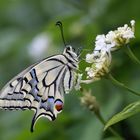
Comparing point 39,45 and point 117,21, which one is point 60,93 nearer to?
point 117,21

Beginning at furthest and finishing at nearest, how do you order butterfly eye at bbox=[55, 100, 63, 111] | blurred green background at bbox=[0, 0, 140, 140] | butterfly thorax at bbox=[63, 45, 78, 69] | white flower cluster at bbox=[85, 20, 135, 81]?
blurred green background at bbox=[0, 0, 140, 140], butterfly thorax at bbox=[63, 45, 78, 69], butterfly eye at bbox=[55, 100, 63, 111], white flower cluster at bbox=[85, 20, 135, 81]

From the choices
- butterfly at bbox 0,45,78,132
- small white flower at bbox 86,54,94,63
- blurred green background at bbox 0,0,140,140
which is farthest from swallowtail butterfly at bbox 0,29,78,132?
blurred green background at bbox 0,0,140,140

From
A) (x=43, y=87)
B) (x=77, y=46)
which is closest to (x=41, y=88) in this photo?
(x=43, y=87)

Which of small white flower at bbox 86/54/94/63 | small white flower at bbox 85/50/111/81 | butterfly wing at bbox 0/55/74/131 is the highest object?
butterfly wing at bbox 0/55/74/131

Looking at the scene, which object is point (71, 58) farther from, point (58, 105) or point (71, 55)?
point (58, 105)

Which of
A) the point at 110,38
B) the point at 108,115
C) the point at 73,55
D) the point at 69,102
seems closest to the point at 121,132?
the point at 108,115

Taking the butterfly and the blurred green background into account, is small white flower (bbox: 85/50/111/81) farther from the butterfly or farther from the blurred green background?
the blurred green background

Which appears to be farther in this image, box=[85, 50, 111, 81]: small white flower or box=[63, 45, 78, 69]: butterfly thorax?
box=[63, 45, 78, 69]: butterfly thorax

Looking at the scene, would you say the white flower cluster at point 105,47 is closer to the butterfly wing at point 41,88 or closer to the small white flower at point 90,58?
the small white flower at point 90,58
